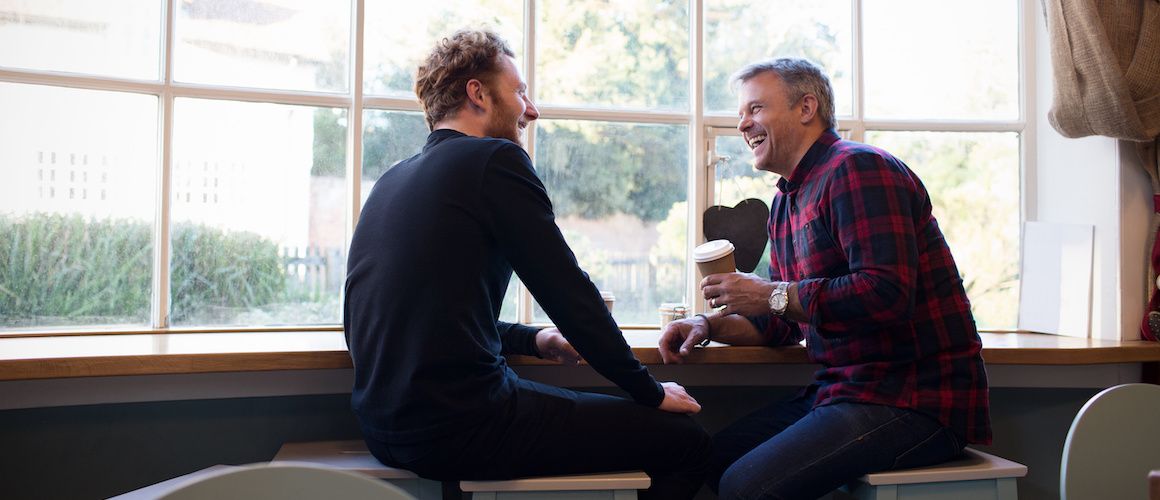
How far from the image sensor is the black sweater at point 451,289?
1.66 m

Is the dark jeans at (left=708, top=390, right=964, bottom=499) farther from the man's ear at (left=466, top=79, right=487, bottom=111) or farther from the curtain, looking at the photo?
the curtain

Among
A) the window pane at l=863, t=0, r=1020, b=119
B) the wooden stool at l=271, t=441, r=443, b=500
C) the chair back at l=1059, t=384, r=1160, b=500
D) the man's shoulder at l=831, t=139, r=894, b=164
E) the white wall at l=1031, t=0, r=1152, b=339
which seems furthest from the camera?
the window pane at l=863, t=0, r=1020, b=119

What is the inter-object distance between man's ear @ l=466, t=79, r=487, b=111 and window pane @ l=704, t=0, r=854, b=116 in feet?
4.10

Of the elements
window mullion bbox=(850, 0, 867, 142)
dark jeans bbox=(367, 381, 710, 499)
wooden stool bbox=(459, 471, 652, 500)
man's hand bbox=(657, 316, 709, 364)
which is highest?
window mullion bbox=(850, 0, 867, 142)

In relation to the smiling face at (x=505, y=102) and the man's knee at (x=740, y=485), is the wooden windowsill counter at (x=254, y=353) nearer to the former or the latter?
the man's knee at (x=740, y=485)

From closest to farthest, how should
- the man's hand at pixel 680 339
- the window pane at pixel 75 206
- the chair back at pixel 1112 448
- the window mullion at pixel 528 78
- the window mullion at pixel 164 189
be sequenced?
1. the chair back at pixel 1112 448
2. the man's hand at pixel 680 339
3. the window pane at pixel 75 206
4. the window mullion at pixel 164 189
5. the window mullion at pixel 528 78

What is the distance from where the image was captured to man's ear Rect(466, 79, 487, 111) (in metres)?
1.94

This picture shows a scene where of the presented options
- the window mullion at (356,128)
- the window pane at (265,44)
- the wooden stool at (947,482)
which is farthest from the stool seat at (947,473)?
the window pane at (265,44)

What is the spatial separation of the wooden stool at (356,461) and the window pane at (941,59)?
2.06 metres

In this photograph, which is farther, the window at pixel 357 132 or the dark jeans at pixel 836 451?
the window at pixel 357 132

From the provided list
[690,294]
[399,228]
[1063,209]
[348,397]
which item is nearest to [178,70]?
[348,397]

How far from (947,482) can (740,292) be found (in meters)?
0.59

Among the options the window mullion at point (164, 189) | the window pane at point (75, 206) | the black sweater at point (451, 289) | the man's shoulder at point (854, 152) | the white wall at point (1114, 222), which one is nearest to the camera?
the black sweater at point (451, 289)

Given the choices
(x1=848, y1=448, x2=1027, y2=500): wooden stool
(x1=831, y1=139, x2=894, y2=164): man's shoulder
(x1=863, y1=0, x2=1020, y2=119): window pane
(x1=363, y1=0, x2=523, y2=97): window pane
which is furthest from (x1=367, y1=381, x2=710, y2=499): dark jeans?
(x1=863, y1=0, x2=1020, y2=119): window pane
